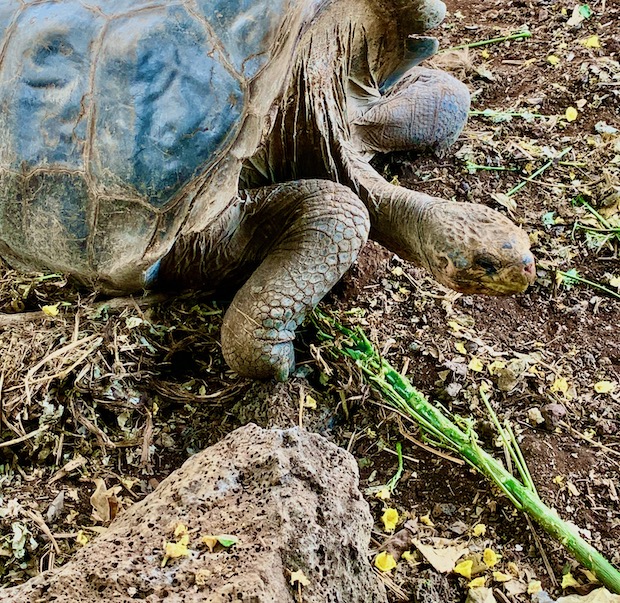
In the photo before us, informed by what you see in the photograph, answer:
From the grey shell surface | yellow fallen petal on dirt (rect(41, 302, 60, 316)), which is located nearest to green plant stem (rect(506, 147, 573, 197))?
the grey shell surface

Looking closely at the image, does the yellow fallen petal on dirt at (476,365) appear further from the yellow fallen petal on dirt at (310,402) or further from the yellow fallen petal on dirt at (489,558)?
the yellow fallen petal on dirt at (489,558)

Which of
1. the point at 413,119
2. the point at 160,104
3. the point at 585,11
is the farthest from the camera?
the point at 585,11

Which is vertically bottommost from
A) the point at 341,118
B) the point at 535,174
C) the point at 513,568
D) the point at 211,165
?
the point at 513,568

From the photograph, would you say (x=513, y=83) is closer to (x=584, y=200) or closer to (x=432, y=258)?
(x=584, y=200)

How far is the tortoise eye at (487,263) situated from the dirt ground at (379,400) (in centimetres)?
42

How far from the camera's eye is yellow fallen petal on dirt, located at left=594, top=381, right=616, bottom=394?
284 centimetres

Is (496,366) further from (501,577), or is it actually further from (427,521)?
(501,577)

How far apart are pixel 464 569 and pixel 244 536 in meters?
0.86

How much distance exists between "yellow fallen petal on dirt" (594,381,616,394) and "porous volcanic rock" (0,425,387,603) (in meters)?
1.29

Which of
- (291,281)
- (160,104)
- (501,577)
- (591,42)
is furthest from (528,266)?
(591,42)

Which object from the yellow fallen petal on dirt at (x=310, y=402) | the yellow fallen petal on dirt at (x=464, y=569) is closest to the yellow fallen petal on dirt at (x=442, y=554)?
the yellow fallen petal on dirt at (x=464, y=569)

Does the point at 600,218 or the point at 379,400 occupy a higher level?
the point at 600,218

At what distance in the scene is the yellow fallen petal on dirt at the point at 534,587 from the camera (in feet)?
7.32

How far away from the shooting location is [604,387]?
9.36ft
